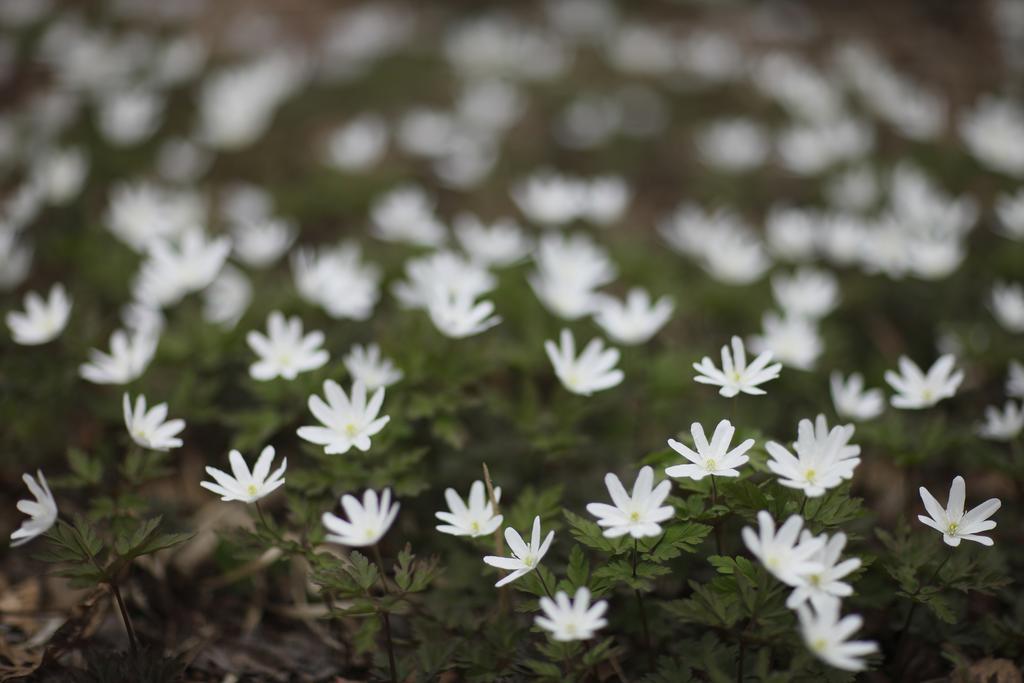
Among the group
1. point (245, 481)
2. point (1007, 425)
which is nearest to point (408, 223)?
point (245, 481)

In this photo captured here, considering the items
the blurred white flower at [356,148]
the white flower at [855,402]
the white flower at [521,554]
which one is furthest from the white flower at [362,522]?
the blurred white flower at [356,148]

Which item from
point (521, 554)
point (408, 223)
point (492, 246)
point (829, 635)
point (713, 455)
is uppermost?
point (713, 455)

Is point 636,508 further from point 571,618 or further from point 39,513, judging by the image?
point 39,513

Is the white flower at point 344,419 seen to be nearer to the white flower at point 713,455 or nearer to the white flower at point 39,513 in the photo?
the white flower at point 39,513

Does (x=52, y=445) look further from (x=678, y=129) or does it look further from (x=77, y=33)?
(x=678, y=129)

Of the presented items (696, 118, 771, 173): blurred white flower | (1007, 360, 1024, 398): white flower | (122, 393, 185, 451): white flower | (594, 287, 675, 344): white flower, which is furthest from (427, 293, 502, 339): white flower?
(696, 118, 771, 173): blurred white flower

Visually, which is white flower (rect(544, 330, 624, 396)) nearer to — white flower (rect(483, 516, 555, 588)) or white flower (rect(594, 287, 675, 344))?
white flower (rect(594, 287, 675, 344))
